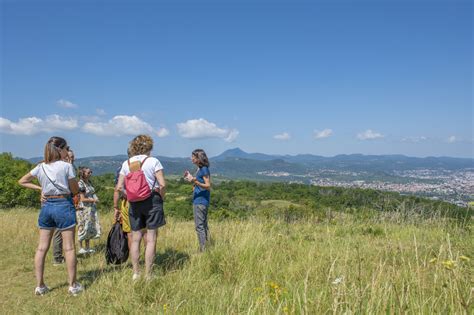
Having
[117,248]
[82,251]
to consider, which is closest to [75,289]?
[117,248]

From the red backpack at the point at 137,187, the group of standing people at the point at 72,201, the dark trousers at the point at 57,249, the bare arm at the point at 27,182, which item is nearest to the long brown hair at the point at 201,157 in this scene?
the group of standing people at the point at 72,201

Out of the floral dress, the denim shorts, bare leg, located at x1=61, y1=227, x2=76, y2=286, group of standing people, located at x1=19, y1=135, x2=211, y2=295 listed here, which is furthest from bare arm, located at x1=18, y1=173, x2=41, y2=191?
the floral dress

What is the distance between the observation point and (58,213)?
13.0ft

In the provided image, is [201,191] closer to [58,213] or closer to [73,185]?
[73,185]

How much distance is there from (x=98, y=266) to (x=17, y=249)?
85.9 inches

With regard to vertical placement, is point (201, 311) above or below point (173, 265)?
above

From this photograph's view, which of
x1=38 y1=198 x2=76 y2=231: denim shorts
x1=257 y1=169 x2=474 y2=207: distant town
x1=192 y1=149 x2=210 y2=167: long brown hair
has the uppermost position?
x1=192 y1=149 x2=210 y2=167: long brown hair

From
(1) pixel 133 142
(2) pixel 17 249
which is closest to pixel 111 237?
(1) pixel 133 142

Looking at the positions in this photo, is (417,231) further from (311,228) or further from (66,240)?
(66,240)

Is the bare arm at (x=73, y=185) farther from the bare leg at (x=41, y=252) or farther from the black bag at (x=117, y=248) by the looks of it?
the black bag at (x=117, y=248)

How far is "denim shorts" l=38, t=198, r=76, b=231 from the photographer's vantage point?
3.95 m

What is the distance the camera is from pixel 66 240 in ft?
13.1

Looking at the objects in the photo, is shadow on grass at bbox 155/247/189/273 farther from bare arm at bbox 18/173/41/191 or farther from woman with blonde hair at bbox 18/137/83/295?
bare arm at bbox 18/173/41/191

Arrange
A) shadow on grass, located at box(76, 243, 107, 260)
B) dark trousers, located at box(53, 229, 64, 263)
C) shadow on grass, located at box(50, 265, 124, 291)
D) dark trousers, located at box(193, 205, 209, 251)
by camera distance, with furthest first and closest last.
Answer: shadow on grass, located at box(76, 243, 107, 260) → dark trousers, located at box(193, 205, 209, 251) → dark trousers, located at box(53, 229, 64, 263) → shadow on grass, located at box(50, 265, 124, 291)
